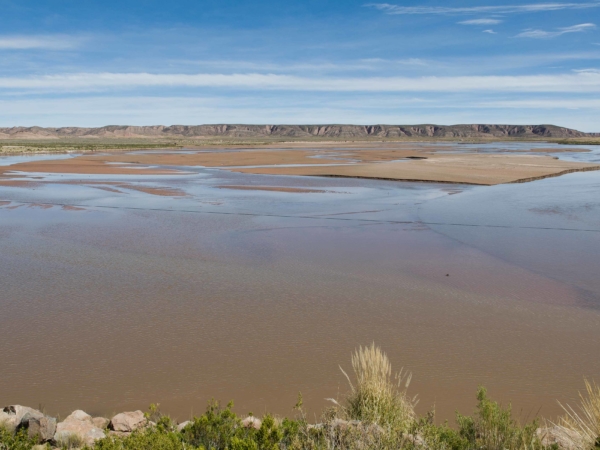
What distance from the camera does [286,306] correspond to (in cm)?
831

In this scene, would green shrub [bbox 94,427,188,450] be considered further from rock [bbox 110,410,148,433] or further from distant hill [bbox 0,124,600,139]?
distant hill [bbox 0,124,600,139]

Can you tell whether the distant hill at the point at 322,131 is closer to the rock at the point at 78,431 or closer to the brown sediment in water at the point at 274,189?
the brown sediment in water at the point at 274,189

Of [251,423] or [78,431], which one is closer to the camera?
[78,431]

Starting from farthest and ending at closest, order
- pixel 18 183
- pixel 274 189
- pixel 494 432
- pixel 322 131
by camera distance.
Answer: pixel 322 131 → pixel 18 183 → pixel 274 189 → pixel 494 432

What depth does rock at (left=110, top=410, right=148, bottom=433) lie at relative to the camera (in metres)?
4.71

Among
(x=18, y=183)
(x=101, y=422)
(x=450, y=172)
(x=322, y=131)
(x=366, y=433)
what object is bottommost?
(x=101, y=422)

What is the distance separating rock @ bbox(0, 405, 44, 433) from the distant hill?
17525 cm

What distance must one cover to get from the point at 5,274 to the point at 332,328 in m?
6.34

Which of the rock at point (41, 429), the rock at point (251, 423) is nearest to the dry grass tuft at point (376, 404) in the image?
the rock at point (251, 423)

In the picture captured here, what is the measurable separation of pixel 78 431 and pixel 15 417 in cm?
51

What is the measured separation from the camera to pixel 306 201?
64.8 ft

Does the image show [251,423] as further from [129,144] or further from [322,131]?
[322,131]

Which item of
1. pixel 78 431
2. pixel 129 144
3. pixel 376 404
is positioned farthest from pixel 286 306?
pixel 129 144

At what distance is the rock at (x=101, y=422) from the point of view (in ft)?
15.7
